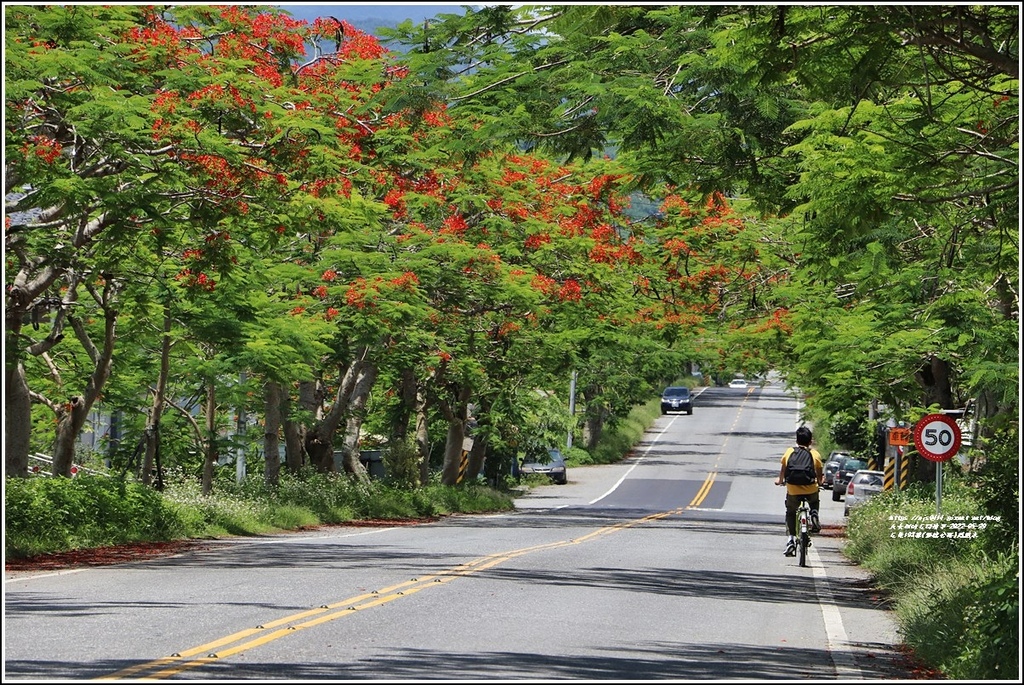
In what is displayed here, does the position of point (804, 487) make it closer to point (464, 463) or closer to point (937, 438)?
point (937, 438)

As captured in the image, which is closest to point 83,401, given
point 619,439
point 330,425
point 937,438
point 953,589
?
point 330,425

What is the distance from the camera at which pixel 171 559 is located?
62.3ft

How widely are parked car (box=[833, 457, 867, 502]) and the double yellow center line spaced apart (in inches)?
1485

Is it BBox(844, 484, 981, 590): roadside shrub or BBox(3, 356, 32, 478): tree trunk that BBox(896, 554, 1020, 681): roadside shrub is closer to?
BBox(844, 484, 981, 590): roadside shrub

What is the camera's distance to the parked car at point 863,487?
41.8m

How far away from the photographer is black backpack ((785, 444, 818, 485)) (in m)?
19.9

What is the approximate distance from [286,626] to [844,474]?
→ 155ft

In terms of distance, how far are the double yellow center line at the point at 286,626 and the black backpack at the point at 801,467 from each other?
4.27 m

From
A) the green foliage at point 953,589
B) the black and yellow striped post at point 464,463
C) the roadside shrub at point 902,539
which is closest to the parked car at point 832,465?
the black and yellow striped post at point 464,463

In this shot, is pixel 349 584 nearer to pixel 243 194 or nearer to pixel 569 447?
pixel 243 194

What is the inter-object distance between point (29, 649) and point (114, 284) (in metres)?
15.0

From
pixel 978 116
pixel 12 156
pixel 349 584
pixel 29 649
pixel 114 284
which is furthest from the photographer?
pixel 114 284

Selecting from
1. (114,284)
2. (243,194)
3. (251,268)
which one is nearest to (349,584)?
(243,194)

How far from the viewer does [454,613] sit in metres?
12.7
